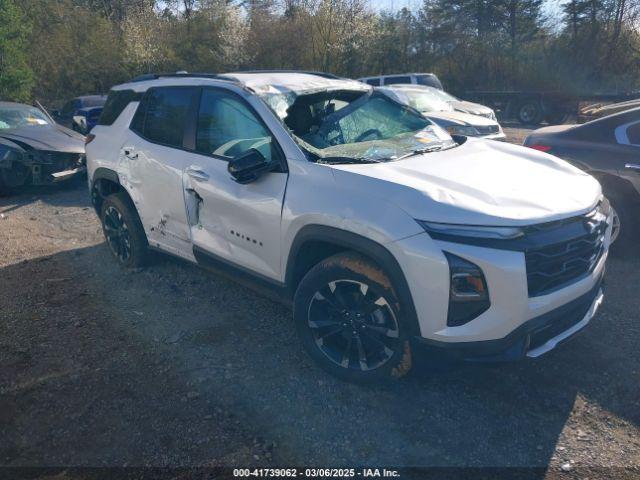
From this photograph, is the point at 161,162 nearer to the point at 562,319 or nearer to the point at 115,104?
the point at 115,104

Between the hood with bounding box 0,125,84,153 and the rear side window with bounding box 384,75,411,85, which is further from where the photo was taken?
the rear side window with bounding box 384,75,411,85

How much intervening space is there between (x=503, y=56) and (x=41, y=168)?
26.9 metres

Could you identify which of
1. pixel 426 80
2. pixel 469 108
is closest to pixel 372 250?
pixel 469 108

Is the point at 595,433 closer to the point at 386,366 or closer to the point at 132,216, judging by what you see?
the point at 386,366

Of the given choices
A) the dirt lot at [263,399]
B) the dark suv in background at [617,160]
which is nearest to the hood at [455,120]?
the dark suv in background at [617,160]

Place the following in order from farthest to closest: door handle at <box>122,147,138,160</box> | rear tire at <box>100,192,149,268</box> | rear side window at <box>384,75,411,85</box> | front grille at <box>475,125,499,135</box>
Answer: rear side window at <box>384,75,411,85</box> → front grille at <box>475,125,499,135</box> → rear tire at <box>100,192,149,268</box> → door handle at <box>122,147,138,160</box>

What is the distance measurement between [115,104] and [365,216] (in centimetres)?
341

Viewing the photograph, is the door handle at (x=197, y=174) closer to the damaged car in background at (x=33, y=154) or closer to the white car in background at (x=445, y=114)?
the damaged car in background at (x=33, y=154)

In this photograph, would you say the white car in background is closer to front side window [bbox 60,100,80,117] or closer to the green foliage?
front side window [bbox 60,100,80,117]

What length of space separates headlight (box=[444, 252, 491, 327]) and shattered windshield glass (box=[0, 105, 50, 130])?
8983 millimetres

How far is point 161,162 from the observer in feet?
13.9

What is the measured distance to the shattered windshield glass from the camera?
908 cm

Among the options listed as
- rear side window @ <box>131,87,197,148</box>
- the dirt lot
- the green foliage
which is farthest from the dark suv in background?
the green foliage

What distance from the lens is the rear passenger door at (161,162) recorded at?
4137mm
